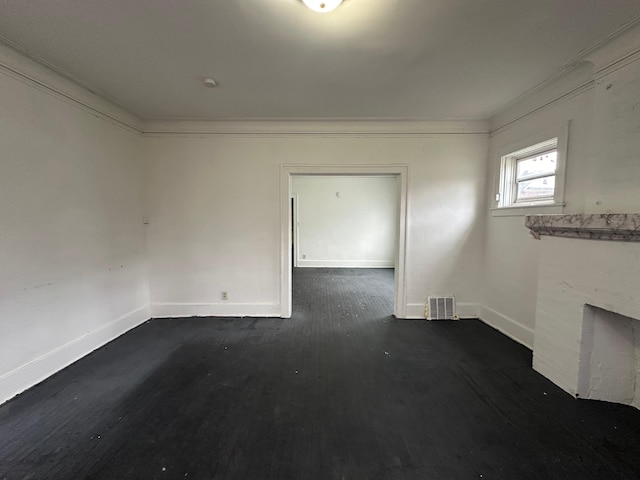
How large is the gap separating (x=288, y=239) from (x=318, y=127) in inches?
59.1

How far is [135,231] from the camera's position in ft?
10.4

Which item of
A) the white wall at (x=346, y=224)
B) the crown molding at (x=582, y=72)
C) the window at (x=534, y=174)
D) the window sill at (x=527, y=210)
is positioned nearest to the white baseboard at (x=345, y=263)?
the white wall at (x=346, y=224)

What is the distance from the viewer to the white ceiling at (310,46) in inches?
59.2

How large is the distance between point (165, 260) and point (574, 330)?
4.29m

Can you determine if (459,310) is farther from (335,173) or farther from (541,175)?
(335,173)

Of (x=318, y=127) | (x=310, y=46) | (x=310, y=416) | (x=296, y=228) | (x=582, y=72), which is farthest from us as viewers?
(x=296, y=228)

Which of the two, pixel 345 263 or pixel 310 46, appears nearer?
pixel 310 46

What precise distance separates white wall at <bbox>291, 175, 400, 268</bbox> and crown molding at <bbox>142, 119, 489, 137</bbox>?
394 centimetres

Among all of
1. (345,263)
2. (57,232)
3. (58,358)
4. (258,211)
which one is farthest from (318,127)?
Answer: (345,263)

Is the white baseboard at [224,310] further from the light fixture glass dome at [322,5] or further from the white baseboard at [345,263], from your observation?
Result: the white baseboard at [345,263]

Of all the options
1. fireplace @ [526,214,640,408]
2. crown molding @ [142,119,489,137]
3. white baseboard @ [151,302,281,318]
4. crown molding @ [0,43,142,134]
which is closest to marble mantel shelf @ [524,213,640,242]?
fireplace @ [526,214,640,408]

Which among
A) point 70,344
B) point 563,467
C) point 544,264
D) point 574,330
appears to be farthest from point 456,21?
point 70,344

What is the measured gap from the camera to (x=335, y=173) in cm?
338

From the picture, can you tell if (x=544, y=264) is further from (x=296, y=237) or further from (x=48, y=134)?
(x=296, y=237)
